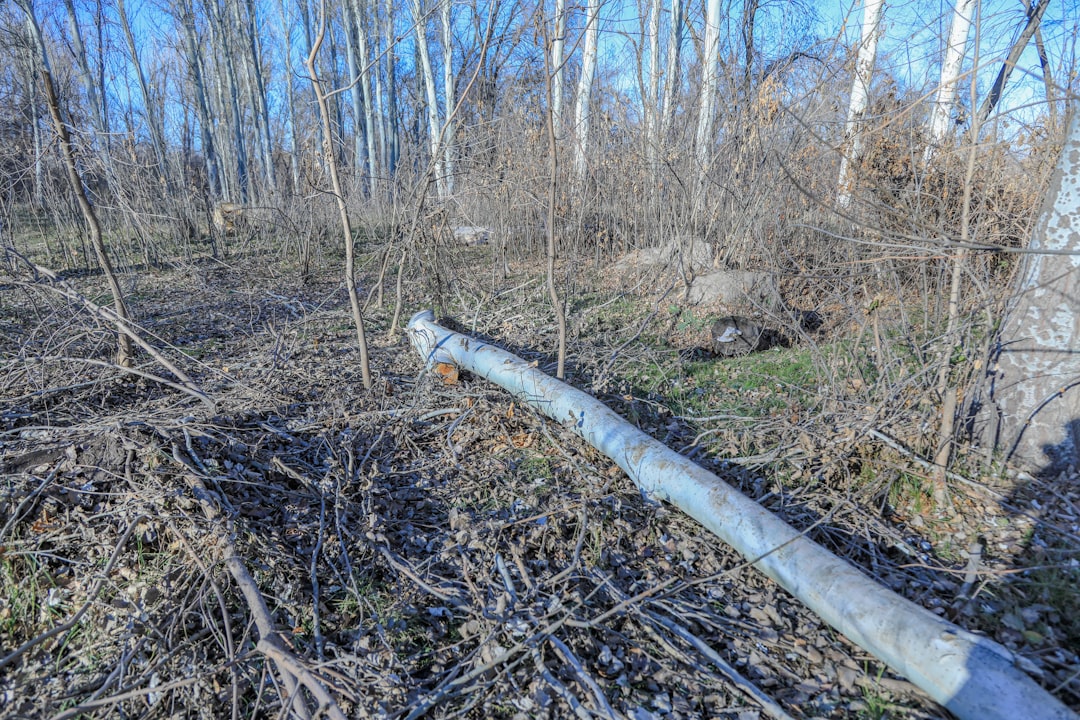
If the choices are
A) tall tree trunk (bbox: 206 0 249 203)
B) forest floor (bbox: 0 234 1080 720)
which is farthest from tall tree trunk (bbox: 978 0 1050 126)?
tall tree trunk (bbox: 206 0 249 203)

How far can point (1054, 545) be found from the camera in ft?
8.76

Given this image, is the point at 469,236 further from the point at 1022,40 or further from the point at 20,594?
the point at 20,594

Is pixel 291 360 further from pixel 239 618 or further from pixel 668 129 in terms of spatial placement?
pixel 668 129

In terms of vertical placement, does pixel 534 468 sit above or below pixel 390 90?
below

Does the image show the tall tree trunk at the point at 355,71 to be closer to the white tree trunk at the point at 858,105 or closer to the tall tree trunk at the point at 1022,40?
the white tree trunk at the point at 858,105

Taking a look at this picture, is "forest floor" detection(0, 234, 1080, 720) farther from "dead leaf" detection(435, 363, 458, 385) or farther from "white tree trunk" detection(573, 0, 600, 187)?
"white tree trunk" detection(573, 0, 600, 187)

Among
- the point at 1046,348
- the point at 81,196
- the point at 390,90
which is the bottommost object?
the point at 1046,348

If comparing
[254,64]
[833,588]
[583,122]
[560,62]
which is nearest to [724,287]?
[560,62]

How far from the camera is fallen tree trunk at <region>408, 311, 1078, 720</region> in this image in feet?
5.84

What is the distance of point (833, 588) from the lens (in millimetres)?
2248

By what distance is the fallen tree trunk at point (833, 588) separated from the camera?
1781mm

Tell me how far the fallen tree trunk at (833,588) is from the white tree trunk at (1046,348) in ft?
5.00

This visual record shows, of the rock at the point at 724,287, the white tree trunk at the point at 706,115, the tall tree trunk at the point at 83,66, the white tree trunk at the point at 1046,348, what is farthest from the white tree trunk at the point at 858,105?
the tall tree trunk at the point at 83,66

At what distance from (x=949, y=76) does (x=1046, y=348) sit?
209 inches
